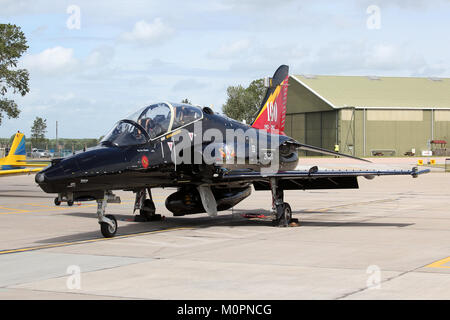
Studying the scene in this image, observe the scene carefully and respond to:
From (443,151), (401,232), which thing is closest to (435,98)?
(443,151)

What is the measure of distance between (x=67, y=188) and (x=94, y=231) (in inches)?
115

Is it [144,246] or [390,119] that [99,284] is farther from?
[390,119]

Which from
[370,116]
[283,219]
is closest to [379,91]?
[370,116]

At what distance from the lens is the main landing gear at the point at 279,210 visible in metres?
15.9

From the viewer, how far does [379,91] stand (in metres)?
92.7

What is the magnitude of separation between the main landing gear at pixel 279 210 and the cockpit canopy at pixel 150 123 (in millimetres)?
2740

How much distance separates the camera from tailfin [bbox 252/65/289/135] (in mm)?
20453

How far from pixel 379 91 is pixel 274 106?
7574 cm

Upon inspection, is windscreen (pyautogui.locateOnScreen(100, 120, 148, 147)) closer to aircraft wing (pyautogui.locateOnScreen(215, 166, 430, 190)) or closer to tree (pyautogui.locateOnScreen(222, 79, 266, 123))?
aircraft wing (pyautogui.locateOnScreen(215, 166, 430, 190))

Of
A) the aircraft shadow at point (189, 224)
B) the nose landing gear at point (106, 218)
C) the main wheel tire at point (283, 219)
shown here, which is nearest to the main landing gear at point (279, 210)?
the main wheel tire at point (283, 219)

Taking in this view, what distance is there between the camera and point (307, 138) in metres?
93.9

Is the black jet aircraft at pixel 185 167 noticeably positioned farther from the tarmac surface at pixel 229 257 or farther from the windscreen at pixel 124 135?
the tarmac surface at pixel 229 257

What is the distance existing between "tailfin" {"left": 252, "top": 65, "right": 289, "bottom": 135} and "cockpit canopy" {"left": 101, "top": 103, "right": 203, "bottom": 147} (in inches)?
201

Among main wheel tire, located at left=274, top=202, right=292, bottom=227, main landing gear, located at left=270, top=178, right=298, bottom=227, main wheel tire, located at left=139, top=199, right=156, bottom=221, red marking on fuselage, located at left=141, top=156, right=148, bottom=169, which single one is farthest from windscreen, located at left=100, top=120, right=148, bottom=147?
main wheel tire, located at left=274, top=202, right=292, bottom=227
